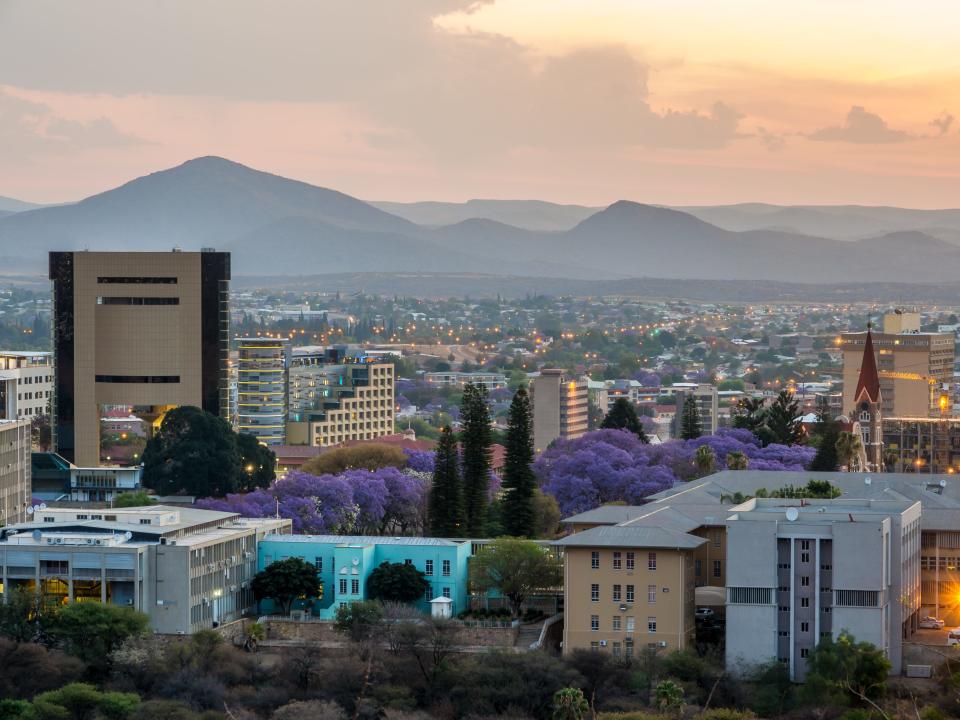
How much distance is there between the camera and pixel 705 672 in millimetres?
56562

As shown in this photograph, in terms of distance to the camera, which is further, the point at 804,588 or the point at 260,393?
the point at 260,393

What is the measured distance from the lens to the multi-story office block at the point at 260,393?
126 metres

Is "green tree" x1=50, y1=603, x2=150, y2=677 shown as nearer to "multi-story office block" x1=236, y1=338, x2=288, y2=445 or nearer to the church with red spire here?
the church with red spire

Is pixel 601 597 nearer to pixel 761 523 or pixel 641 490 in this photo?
pixel 761 523

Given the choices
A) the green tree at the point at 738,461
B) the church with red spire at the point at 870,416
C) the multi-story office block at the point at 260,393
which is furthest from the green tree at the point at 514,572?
the multi-story office block at the point at 260,393

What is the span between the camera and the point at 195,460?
88.2 meters

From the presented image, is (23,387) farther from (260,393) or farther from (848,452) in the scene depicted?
(848,452)

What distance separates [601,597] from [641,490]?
27.3 meters

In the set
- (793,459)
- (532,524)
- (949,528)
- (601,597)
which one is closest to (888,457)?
(793,459)

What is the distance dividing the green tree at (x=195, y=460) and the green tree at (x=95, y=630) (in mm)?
27198

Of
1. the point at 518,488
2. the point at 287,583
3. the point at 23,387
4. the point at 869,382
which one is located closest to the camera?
the point at 287,583

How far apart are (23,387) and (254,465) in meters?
47.4

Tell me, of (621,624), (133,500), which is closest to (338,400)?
(133,500)

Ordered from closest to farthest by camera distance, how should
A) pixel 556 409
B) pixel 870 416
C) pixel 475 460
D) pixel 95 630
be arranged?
pixel 95 630 < pixel 475 460 < pixel 870 416 < pixel 556 409
